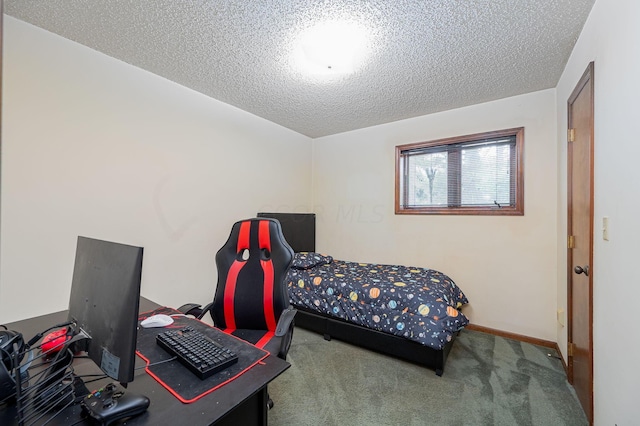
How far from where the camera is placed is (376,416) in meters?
1.83

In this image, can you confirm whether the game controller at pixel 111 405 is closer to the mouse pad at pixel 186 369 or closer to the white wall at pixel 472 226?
the mouse pad at pixel 186 369

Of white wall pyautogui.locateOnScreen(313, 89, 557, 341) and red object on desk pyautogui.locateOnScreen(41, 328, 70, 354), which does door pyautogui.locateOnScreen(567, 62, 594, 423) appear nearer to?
white wall pyautogui.locateOnScreen(313, 89, 557, 341)

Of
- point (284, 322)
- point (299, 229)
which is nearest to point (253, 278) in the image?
point (284, 322)

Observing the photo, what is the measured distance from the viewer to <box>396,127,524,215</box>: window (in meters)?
2.99

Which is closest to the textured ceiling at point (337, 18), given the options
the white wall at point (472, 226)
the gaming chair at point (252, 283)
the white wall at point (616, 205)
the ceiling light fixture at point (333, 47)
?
the ceiling light fixture at point (333, 47)

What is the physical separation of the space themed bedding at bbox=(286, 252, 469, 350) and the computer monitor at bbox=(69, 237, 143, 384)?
1.92m

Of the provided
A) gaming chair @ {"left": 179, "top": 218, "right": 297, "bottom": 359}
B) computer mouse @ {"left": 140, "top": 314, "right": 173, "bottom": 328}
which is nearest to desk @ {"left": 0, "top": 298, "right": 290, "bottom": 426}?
computer mouse @ {"left": 140, "top": 314, "right": 173, "bottom": 328}

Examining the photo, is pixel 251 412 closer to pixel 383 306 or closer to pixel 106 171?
pixel 383 306

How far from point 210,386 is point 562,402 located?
2.38 m

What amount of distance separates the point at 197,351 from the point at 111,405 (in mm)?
330

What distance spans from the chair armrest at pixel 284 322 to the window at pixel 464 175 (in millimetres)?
2354

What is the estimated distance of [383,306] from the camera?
251 centimetres

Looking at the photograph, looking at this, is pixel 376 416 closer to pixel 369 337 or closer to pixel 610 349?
pixel 369 337

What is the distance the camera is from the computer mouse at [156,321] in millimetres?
1420
